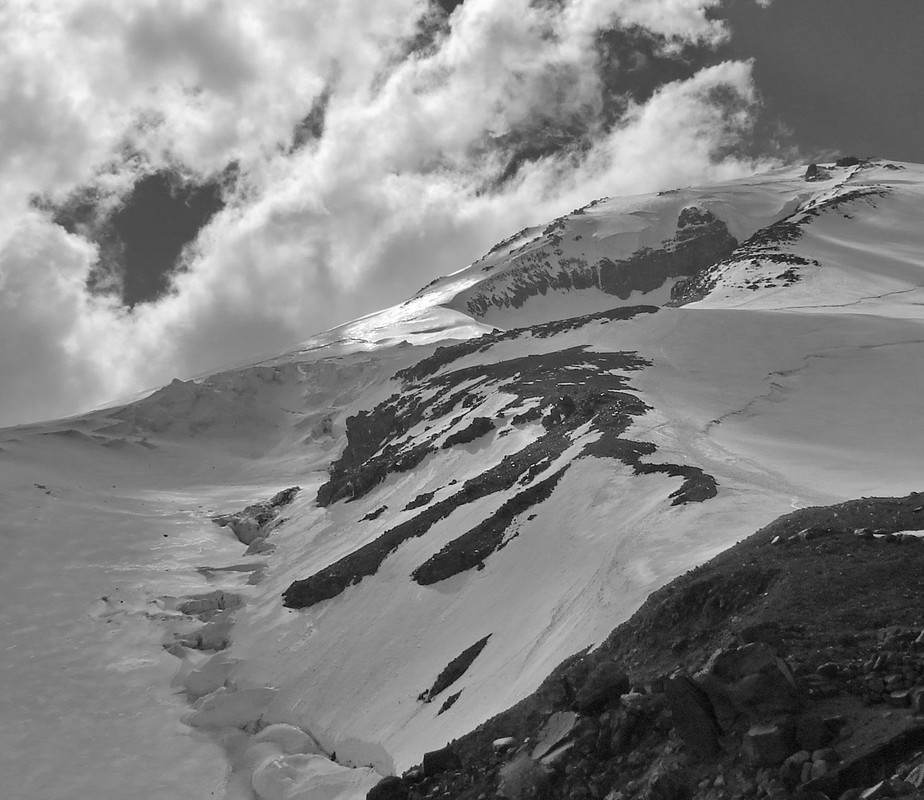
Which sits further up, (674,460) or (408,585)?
(674,460)

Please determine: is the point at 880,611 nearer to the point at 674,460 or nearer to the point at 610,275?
the point at 674,460

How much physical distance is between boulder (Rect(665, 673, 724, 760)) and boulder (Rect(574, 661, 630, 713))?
1.63m

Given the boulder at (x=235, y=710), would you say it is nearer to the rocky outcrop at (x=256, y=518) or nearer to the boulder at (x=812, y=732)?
the rocky outcrop at (x=256, y=518)

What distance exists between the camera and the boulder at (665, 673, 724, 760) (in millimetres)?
12711

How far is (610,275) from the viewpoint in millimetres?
144375

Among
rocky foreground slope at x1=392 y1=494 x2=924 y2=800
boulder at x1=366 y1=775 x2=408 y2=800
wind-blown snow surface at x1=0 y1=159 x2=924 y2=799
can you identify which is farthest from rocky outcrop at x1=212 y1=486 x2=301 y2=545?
rocky foreground slope at x1=392 y1=494 x2=924 y2=800

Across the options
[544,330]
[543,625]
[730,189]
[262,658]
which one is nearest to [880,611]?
[543,625]

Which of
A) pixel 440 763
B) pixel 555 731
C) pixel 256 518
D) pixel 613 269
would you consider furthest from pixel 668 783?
pixel 613 269

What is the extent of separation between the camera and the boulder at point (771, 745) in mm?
11734

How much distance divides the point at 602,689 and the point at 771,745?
3586 mm

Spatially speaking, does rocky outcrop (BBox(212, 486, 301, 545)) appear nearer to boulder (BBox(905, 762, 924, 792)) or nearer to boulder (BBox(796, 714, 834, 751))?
boulder (BBox(796, 714, 834, 751))

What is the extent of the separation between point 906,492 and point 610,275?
121 m

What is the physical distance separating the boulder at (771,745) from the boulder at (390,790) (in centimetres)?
751

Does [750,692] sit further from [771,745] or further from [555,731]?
[555,731]
